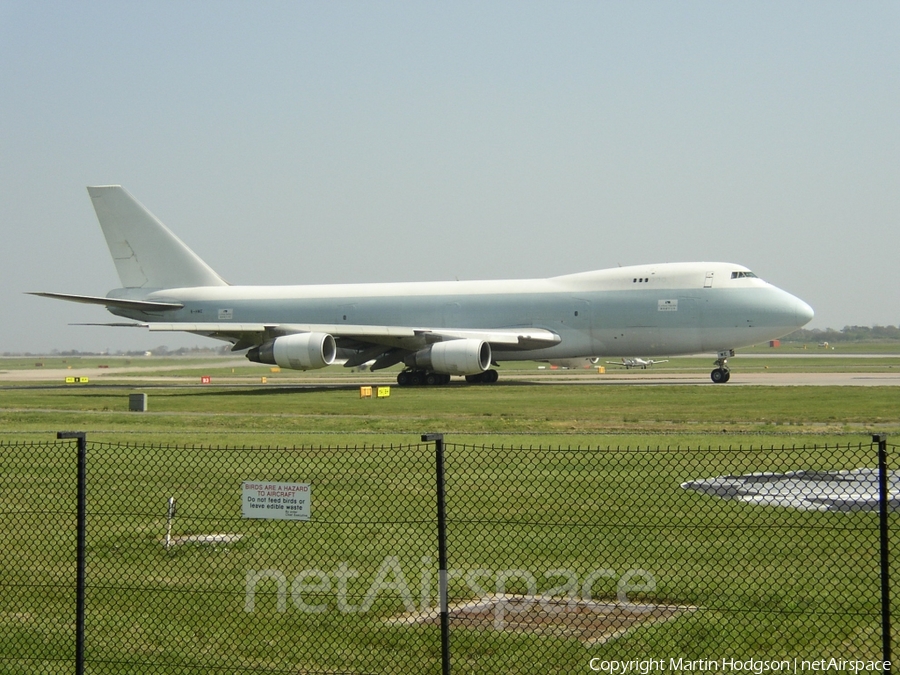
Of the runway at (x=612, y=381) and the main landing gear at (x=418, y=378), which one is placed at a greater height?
the main landing gear at (x=418, y=378)

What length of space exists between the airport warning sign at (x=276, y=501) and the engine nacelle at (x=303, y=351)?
32653 mm

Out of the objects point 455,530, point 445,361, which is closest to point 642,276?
point 445,361

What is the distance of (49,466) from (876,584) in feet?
42.5

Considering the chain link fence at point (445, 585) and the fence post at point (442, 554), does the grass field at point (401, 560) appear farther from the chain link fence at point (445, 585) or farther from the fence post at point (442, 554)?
the fence post at point (442, 554)

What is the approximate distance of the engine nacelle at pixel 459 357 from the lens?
132ft

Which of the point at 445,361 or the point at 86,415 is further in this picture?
the point at 445,361

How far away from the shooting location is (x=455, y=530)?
38.5 ft

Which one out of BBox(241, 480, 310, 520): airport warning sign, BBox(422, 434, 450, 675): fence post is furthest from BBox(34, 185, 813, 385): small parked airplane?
BBox(422, 434, 450, 675): fence post

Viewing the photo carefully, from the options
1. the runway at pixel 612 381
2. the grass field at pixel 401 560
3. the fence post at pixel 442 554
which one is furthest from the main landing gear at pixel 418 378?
the fence post at pixel 442 554

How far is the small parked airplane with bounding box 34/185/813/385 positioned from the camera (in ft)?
133

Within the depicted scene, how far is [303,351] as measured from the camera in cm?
4072

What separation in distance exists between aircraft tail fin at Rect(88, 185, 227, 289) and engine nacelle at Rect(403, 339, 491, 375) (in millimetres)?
16487

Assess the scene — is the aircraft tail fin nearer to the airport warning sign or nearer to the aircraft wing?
the aircraft wing

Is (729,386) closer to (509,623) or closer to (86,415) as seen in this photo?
(86,415)
